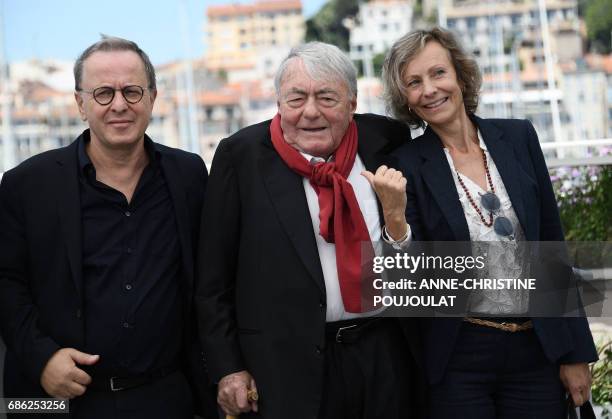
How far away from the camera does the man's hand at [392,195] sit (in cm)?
271

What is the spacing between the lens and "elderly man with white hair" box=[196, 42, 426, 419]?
2.79 meters

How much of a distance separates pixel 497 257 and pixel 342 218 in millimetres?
525

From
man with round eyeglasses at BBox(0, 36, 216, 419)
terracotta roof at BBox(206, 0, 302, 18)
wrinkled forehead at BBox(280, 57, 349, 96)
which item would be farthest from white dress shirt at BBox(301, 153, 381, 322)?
terracotta roof at BBox(206, 0, 302, 18)

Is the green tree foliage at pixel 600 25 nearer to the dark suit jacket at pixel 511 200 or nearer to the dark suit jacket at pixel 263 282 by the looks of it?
the dark suit jacket at pixel 511 200

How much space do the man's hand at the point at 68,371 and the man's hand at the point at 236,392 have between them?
406mm

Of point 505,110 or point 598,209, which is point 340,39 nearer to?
point 505,110

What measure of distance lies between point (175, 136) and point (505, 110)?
1663 inches

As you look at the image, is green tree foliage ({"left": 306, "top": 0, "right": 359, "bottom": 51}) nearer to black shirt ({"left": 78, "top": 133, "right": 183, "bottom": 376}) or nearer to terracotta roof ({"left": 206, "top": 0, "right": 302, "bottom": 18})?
terracotta roof ({"left": 206, "top": 0, "right": 302, "bottom": 18})

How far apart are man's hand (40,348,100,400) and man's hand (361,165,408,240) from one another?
3.29 ft

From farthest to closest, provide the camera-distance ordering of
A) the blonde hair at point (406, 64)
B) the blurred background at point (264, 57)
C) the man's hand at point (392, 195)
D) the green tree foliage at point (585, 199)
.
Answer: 1. the blurred background at point (264, 57)
2. the green tree foliage at point (585, 199)
3. the blonde hair at point (406, 64)
4. the man's hand at point (392, 195)

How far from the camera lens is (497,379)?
287cm

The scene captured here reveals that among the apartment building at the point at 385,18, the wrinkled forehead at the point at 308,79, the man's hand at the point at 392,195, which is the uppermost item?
the apartment building at the point at 385,18

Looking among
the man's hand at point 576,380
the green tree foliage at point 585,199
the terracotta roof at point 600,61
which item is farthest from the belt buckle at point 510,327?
the terracotta roof at point 600,61

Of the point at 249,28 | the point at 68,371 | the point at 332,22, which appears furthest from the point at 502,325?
the point at 249,28
